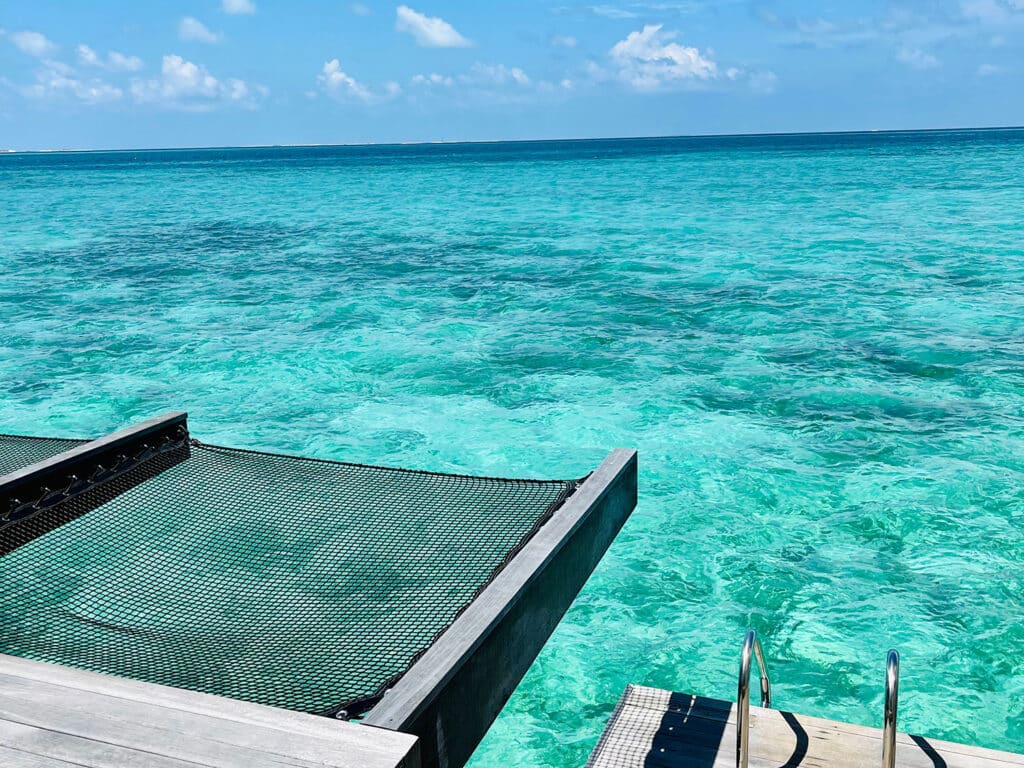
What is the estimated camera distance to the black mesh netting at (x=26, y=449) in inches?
210

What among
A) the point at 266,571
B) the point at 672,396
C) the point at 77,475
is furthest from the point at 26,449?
the point at 672,396

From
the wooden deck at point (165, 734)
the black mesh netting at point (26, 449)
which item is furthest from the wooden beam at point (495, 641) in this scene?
the black mesh netting at point (26, 449)

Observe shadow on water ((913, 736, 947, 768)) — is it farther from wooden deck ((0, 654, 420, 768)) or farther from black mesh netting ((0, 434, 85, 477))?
black mesh netting ((0, 434, 85, 477))

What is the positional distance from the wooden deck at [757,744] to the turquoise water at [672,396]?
156 centimetres

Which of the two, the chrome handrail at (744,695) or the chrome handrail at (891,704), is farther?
the chrome handrail at (744,695)

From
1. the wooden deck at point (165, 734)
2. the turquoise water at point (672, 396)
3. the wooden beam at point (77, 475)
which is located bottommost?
the turquoise water at point (672, 396)

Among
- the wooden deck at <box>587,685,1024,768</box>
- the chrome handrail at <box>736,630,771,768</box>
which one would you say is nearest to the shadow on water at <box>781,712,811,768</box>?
the wooden deck at <box>587,685,1024,768</box>

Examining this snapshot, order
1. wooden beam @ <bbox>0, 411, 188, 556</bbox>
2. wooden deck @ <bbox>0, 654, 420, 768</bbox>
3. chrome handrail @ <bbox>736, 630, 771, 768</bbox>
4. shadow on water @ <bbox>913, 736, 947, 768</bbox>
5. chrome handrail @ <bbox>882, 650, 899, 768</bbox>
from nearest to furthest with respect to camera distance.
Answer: wooden deck @ <bbox>0, 654, 420, 768</bbox> < chrome handrail @ <bbox>882, 650, 899, 768</bbox> < chrome handrail @ <bbox>736, 630, 771, 768</bbox> < shadow on water @ <bbox>913, 736, 947, 768</bbox> < wooden beam @ <bbox>0, 411, 188, 556</bbox>

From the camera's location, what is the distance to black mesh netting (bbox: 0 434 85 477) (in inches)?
210

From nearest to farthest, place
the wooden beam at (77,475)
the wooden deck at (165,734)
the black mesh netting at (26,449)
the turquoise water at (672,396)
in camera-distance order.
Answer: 1. the wooden deck at (165,734)
2. the wooden beam at (77,475)
3. the black mesh netting at (26,449)
4. the turquoise water at (672,396)

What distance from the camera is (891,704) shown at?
111 inches

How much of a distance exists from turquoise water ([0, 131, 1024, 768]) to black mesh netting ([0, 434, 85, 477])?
Result: 3.25 meters

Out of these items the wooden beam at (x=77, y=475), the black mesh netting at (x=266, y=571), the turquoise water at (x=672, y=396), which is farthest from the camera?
the turquoise water at (x=672, y=396)

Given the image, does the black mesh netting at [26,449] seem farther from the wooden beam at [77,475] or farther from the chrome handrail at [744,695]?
the chrome handrail at [744,695]
